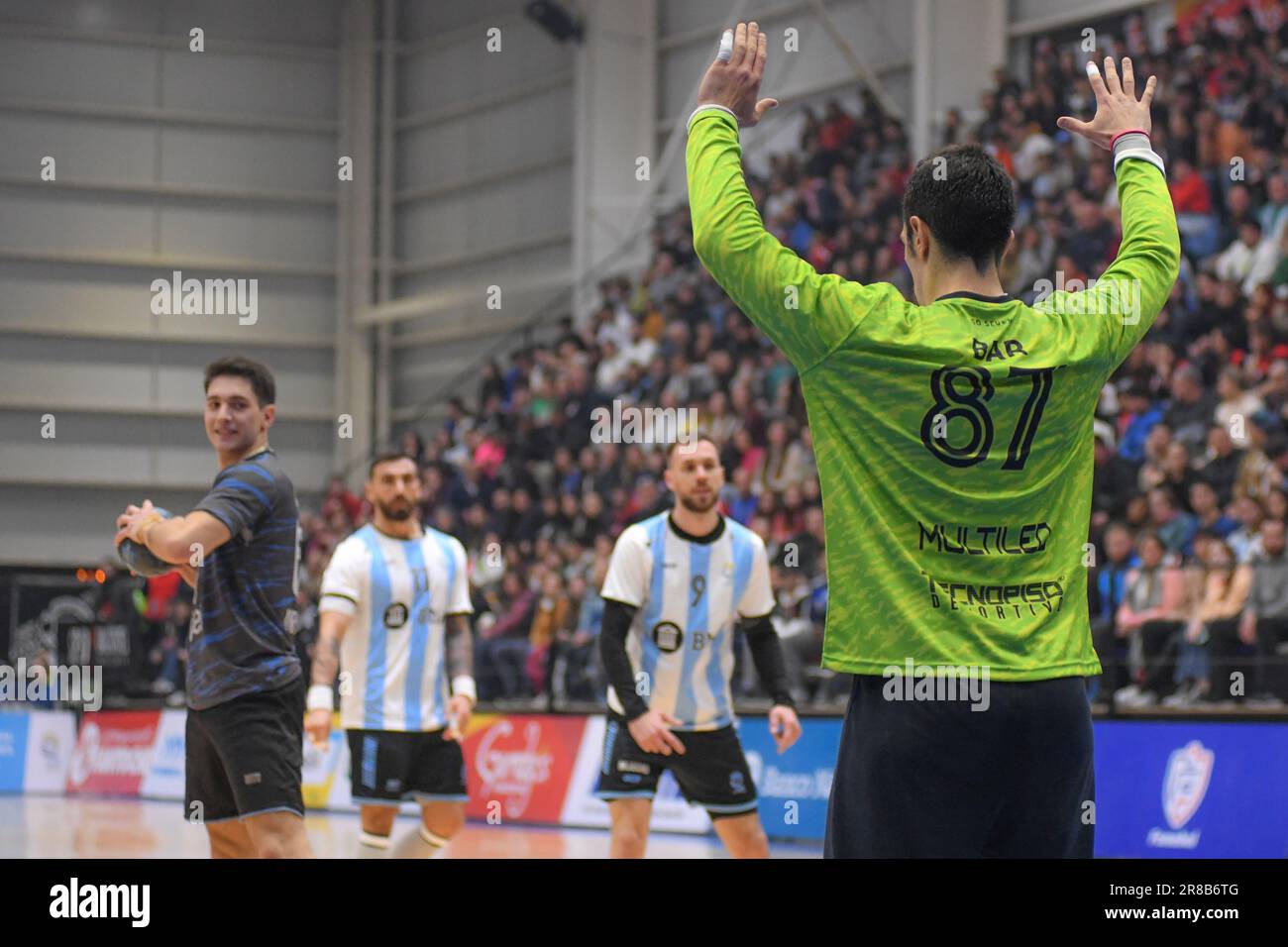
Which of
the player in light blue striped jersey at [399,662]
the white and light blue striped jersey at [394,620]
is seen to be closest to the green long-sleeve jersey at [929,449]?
the player in light blue striped jersey at [399,662]

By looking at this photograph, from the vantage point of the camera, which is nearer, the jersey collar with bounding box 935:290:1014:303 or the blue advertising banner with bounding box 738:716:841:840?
the jersey collar with bounding box 935:290:1014:303

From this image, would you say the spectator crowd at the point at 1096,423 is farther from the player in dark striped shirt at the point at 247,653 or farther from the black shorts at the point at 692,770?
the player in dark striped shirt at the point at 247,653

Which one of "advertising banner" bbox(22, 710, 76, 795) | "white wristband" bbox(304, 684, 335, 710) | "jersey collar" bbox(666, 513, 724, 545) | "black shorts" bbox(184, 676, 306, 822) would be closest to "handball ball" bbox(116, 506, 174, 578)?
"black shorts" bbox(184, 676, 306, 822)

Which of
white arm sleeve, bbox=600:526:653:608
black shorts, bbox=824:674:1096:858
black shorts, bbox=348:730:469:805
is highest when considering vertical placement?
white arm sleeve, bbox=600:526:653:608

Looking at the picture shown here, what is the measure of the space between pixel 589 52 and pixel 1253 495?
55.3ft

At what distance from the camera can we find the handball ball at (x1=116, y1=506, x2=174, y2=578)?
543cm

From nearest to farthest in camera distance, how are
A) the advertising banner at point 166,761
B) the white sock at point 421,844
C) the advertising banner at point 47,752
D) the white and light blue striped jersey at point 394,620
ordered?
the white sock at point 421,844 < the white and light blue striped jersey at point 394,620 < the advertising banner at point 166,761 < the advertising banner at point 47,752

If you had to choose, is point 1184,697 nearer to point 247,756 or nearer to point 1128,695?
point 1128,695

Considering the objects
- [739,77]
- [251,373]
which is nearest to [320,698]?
[251,373]

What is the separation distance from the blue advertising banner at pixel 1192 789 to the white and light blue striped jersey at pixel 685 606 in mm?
2878

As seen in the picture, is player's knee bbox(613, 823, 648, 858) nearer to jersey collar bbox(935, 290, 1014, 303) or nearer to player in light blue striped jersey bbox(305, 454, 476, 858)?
player in light blue striped jersey bbox(305, 454, 476, 858)

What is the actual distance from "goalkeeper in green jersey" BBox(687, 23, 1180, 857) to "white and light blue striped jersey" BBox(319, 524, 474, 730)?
5774 mm

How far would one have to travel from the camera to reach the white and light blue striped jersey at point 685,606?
26.7 feet
